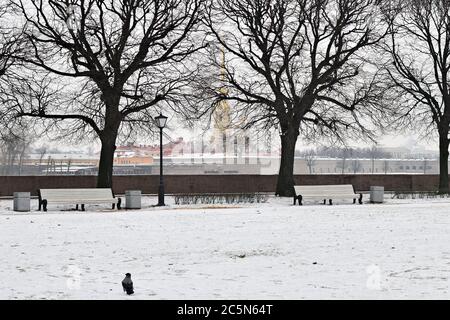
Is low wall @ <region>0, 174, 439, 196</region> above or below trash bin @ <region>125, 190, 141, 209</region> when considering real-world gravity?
above

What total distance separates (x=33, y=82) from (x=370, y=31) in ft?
49.8

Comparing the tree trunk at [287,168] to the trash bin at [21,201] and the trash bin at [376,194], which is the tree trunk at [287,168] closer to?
the trash bin at [376,194]

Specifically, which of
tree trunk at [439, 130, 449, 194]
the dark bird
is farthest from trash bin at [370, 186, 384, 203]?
the dark bird

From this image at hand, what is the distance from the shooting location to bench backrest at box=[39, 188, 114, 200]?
22.7m

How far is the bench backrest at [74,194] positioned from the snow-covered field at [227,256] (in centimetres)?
695

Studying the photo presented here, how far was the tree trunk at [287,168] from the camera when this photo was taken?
94.6 feet

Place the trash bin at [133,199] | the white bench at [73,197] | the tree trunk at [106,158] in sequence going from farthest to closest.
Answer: the tree trunk at [106,158] → the trash bin at [133,199] → the white bench at [73,197]

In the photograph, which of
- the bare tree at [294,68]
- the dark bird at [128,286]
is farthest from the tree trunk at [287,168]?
the dark bird at [128,286]

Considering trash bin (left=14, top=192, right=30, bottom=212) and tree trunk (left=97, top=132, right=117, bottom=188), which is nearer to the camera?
trash bin (left=14, top=192, right=30, bottom=212)

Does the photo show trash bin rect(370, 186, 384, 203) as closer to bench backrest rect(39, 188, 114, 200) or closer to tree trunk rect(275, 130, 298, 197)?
tree trunk rect(275, 130, 298, 197)

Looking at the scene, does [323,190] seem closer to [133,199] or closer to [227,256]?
[133,199]
